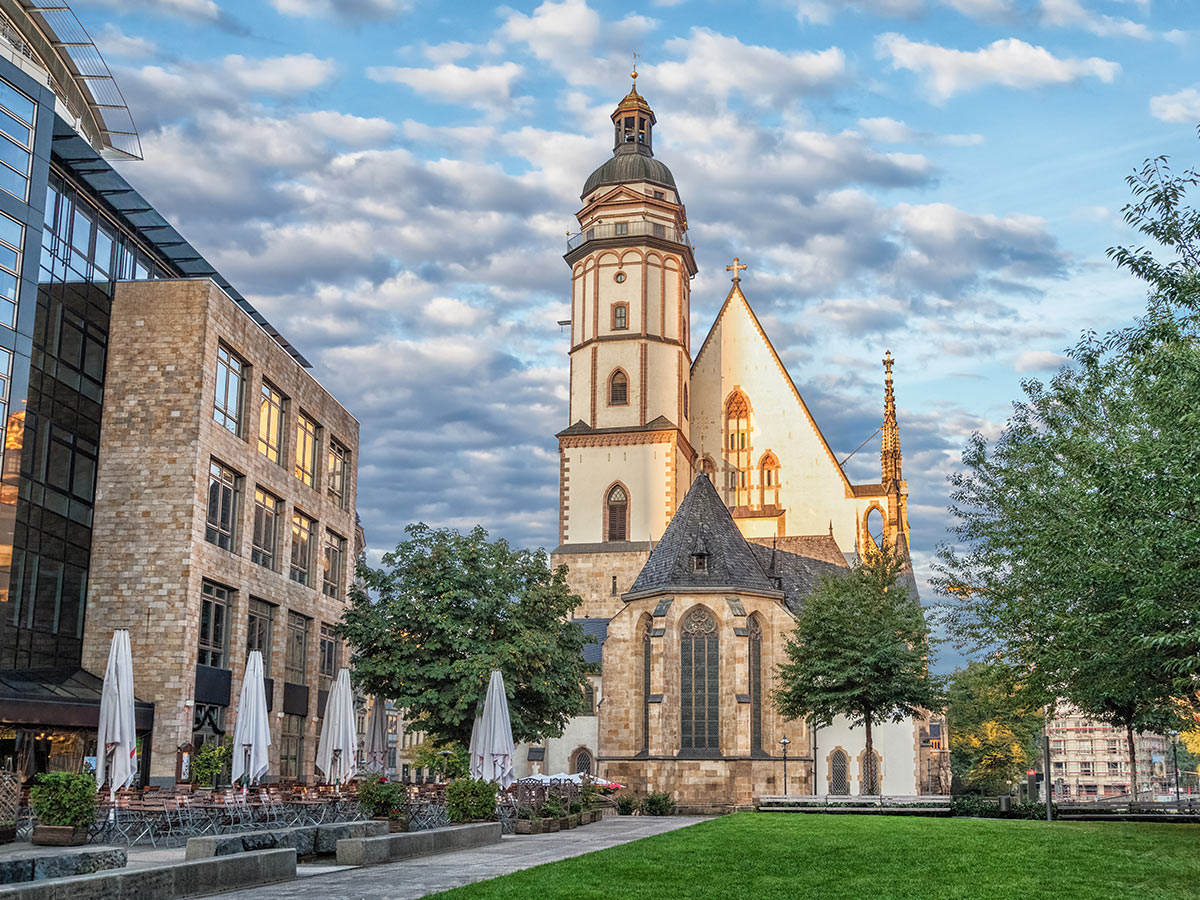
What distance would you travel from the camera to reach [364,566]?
36875 mm

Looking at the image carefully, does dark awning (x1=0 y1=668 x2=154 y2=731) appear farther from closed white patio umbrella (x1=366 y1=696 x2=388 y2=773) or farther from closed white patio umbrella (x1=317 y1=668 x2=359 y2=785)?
closed white patio umbrella (x1=366 y1=696 x2=388 y2=773)

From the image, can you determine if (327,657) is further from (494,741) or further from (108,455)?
(494,741)

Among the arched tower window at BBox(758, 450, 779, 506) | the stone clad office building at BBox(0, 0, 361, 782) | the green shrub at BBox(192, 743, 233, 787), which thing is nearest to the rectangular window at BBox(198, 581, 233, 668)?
the stone clad office building at BBox(0, 0, 361, 782)

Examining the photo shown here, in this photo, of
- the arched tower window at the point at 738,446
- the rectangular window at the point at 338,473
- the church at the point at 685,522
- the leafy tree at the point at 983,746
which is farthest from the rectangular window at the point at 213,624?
the leafy tree at the point at 983,746

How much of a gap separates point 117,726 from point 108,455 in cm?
1279

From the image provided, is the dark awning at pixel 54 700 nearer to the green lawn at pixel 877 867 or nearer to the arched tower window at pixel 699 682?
the green lawn at pixel 877 867

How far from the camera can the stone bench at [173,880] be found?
35.7 feet

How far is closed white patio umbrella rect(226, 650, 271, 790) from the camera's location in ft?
86.0

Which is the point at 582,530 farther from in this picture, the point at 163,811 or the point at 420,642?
the point at 163,811

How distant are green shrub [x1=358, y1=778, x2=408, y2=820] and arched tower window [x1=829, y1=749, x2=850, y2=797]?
3389 cm

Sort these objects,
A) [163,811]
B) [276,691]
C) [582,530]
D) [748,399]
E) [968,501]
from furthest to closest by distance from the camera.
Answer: [748,399], [582,530], [276,691], [968,501], [163,811]

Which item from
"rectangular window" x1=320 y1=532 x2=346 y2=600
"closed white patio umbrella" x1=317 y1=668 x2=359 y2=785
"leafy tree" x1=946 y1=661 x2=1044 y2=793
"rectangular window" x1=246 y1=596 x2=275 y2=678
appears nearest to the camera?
"closed white patio umbrella" x1=317 y1=668 x2=359 y2=785

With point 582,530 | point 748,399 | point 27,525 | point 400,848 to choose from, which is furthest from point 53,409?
point 748,399

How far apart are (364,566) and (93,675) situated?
26.1ft
